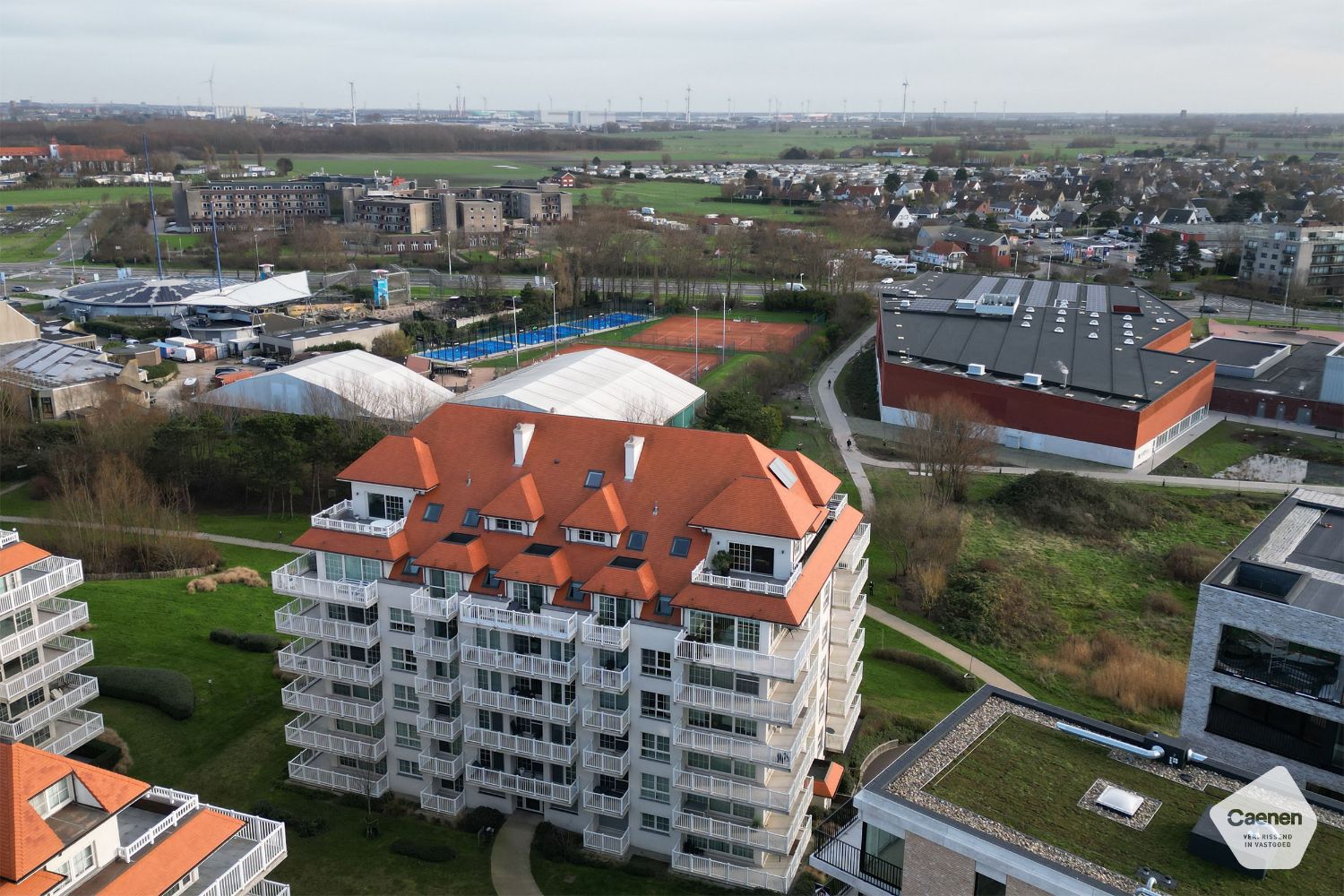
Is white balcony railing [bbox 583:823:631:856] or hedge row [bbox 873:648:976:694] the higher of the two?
white balcony railing [bbox 583:823:631:856]

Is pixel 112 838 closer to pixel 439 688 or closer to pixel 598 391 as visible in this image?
pixel 439 688

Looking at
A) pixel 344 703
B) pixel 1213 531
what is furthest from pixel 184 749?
pixel 1213 531

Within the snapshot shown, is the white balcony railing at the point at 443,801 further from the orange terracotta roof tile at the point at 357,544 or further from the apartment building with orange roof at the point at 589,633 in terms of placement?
the orange terracotta roof tile at the point at 357,544

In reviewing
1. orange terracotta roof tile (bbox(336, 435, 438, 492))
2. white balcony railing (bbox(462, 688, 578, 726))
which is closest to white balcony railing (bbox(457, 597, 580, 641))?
white balcony railing (bbox(462, 688, 578, 726))

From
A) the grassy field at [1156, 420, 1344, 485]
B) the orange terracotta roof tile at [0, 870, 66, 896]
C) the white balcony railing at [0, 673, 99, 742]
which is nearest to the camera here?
the orange terracotta roof tile at [0, 870, 66, 896]

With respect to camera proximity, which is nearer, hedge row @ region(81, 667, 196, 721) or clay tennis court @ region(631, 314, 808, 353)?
hedge row @ region(81, 667, 196, 721)

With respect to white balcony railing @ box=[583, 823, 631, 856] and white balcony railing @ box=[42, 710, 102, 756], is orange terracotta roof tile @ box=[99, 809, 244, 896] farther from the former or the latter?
white balcony railing @ box=[42, 710, 102, 756]

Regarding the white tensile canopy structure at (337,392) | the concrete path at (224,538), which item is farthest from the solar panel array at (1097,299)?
the concrete path at (224,538)
